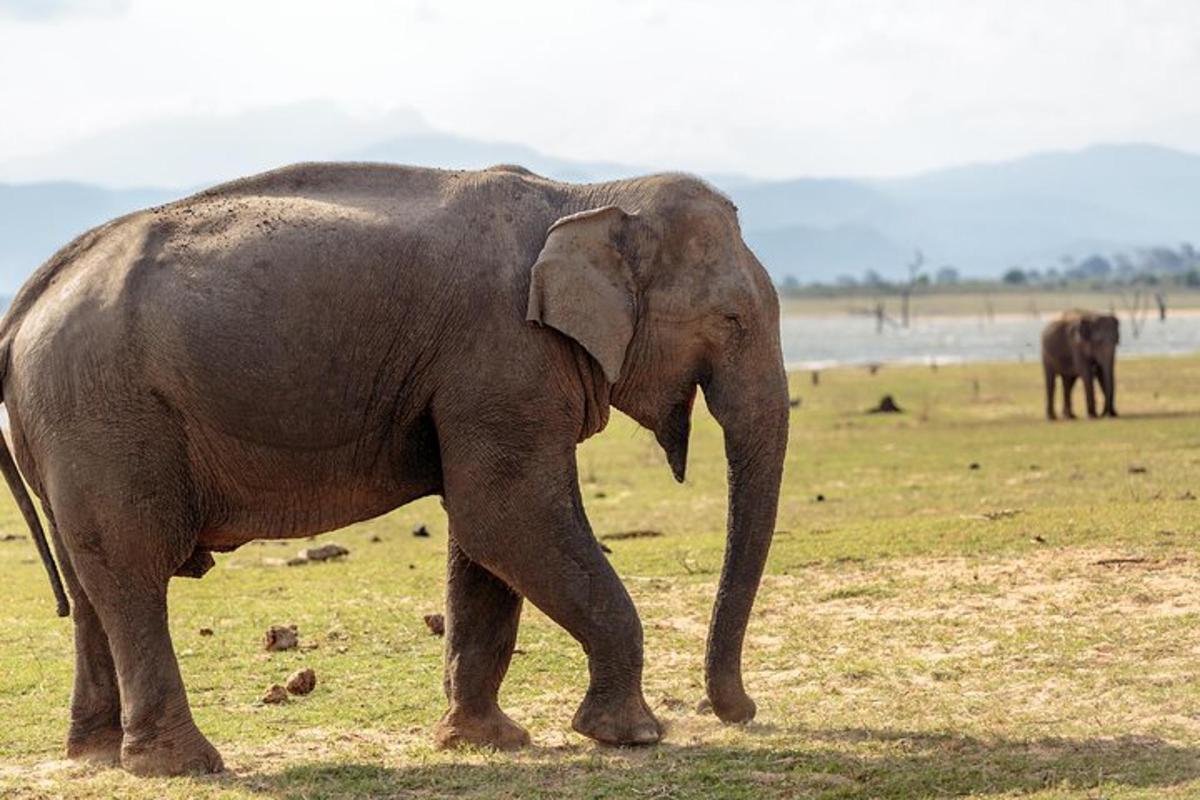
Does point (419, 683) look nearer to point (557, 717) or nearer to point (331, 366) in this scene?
point (557, 717)

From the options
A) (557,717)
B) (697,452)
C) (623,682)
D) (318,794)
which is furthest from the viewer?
(697,452)

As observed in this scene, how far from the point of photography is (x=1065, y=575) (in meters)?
13.8

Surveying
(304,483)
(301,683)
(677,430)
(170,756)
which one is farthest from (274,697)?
(677,430)

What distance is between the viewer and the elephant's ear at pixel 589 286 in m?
9.05

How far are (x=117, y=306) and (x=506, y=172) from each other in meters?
2.25

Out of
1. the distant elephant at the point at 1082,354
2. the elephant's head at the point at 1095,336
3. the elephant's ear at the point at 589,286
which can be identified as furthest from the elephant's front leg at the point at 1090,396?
the elephant's ear at the point at 589,286

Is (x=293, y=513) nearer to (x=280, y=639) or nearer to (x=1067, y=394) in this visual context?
(x=280, y=639)

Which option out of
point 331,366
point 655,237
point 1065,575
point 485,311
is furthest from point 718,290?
point 1065,575

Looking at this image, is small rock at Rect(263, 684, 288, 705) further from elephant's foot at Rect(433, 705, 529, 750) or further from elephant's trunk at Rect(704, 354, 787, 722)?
elephant's trunk at Rect(704, 354, 787, 722)

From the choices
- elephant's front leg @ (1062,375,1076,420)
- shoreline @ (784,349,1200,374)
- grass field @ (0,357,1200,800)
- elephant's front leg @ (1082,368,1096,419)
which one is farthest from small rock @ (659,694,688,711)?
shoreline @ (784,349,1200,374)

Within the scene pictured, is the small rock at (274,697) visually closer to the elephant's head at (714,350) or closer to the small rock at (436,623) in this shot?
the small rock at (436,623)

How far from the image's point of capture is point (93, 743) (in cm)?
971

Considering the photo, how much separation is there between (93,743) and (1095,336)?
3031 centimetres

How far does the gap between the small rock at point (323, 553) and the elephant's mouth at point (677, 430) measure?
9053 millimetres
